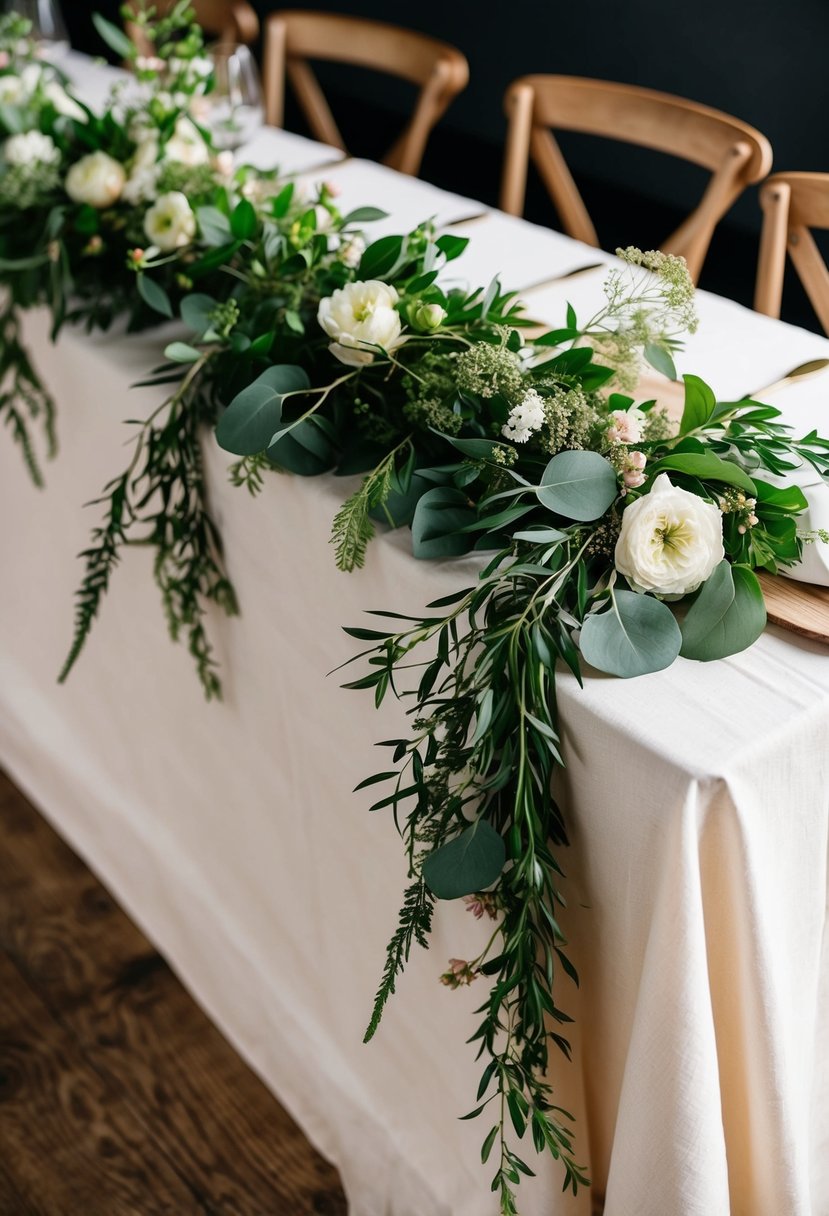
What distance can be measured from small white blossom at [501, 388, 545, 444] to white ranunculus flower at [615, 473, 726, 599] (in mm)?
Answer: 106

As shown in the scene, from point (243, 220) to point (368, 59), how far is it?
1.32 meters

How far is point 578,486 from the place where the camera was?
33.5 inches

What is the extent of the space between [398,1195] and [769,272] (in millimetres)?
1277

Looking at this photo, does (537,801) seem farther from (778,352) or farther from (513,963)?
(778,352)

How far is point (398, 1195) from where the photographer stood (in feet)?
4.14

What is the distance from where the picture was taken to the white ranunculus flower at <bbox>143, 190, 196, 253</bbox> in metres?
1.25

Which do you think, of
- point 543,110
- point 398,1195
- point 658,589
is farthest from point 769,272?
point 398,1195

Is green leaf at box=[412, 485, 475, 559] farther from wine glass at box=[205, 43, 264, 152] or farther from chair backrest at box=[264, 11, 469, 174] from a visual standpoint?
chair backrest at box=[264, 11, 469, 174]

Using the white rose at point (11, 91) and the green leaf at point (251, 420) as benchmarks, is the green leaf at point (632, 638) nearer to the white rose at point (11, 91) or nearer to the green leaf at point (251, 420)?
the green leaf at point (251, 420)

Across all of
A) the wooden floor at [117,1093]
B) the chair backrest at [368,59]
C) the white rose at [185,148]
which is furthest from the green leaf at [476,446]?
the chair backrest at [368,59]

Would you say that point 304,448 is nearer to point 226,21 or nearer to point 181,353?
point 181,353

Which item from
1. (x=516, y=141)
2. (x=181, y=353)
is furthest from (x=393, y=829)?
(x=516, y=141)

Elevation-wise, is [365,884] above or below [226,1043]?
above

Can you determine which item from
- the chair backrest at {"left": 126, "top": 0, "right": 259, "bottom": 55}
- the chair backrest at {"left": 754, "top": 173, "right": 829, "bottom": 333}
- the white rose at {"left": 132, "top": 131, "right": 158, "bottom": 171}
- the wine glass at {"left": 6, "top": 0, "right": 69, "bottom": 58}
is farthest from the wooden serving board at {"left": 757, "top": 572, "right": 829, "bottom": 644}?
the chair backrest at {"left": 126, "top": 0, "right": 259, "bottom": 55}
